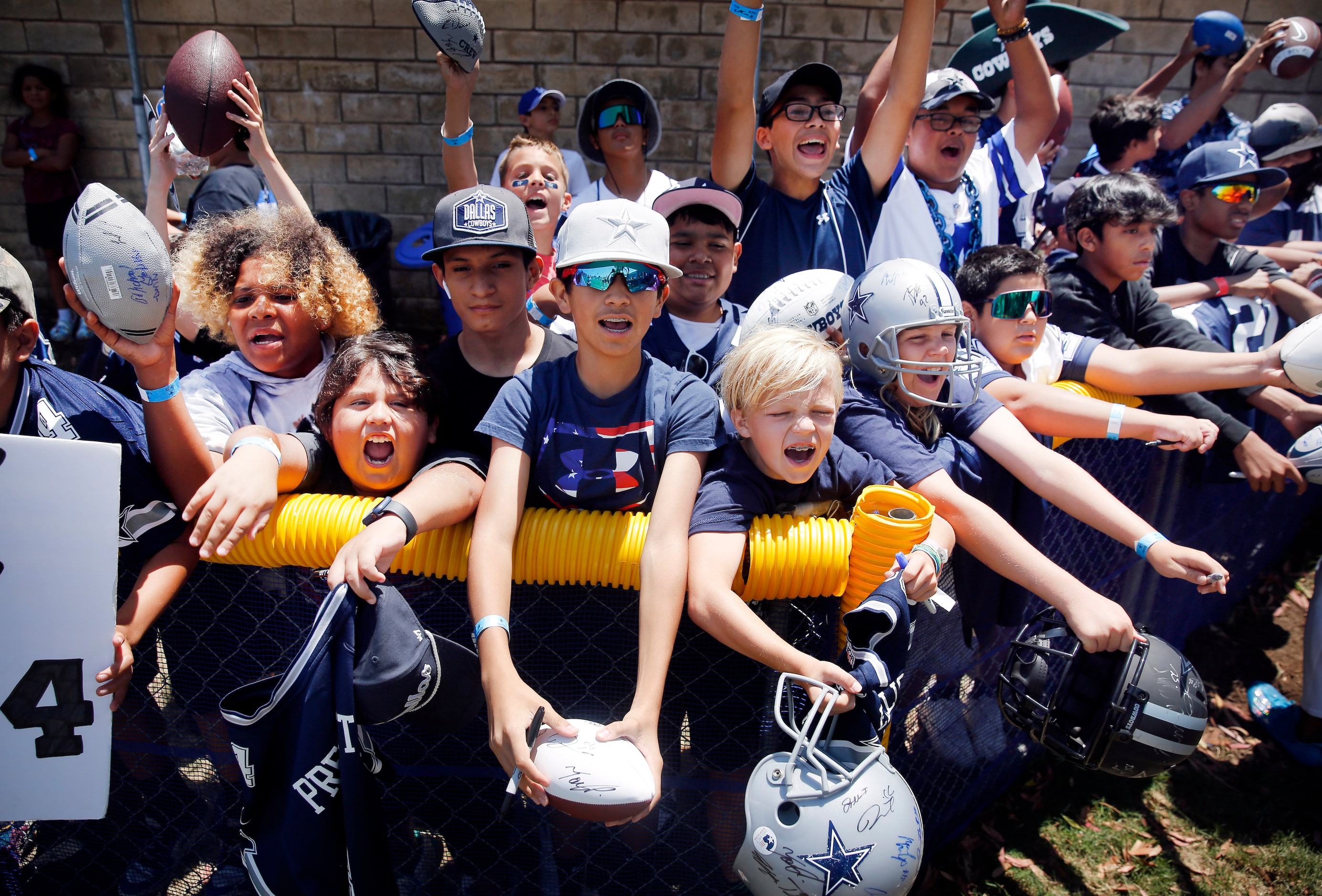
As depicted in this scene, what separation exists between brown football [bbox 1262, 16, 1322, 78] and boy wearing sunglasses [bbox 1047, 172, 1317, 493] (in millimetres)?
4133

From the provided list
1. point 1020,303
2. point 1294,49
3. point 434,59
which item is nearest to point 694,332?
point 1020,303

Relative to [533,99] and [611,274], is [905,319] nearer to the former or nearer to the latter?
[611,274]

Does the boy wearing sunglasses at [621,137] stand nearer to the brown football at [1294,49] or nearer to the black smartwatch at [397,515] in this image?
the black smartwatch at [397,515]

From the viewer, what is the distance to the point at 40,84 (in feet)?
24.5

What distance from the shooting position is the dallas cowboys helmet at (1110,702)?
2.08m

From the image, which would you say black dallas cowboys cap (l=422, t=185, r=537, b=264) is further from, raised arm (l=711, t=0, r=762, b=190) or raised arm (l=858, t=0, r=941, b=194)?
raised arm (l=858, t=0, r=941, b=194)

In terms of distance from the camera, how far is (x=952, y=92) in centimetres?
371

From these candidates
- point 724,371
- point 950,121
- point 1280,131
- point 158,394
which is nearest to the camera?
point 158,394

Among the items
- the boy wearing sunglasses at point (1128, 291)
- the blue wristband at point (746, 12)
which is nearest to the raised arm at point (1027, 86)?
the boy wearing sunglasses at point (1128, 291)

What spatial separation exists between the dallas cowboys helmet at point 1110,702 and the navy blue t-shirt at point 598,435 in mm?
1164

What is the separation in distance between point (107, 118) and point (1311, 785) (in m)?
10.9

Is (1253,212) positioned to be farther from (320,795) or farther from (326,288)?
(320,795)

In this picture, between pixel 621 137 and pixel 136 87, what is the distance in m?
5.33

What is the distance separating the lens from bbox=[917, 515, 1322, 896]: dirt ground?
298cm
